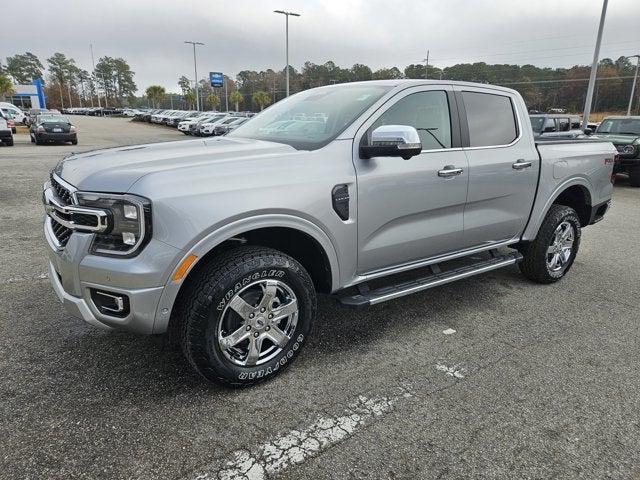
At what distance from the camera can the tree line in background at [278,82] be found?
188ft

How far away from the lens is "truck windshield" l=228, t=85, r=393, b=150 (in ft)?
10.6

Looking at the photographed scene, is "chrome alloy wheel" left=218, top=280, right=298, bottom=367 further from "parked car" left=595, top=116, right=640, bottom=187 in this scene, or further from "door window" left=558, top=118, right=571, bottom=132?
"door window" left=558, top=118, right=571, bottom=132

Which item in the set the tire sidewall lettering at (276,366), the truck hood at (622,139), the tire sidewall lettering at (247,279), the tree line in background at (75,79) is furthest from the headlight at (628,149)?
the tree line in background at (75,79)

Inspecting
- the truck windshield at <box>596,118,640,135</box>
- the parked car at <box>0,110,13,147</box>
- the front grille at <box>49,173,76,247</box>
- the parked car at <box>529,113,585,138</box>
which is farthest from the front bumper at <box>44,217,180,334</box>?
the parked car at <box>0,110,13,147</box>

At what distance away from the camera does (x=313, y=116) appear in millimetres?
3568

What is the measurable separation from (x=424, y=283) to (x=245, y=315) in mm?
1467

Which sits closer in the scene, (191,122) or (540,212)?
(540,212)

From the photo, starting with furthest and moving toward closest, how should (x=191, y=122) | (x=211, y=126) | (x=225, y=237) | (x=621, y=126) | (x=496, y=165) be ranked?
(x=191, y=122), (x=211, y=126), (x=621, y=126), (x=496, y=165), (x=225, y=237)

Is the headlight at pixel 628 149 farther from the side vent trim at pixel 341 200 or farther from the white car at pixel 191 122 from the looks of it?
the white car at pixel 191 122

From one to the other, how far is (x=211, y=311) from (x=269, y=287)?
36 centimetres

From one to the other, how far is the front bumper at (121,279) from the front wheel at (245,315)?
0.19 m

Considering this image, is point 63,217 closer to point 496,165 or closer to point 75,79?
point 496,165

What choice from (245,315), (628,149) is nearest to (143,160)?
(245,315)

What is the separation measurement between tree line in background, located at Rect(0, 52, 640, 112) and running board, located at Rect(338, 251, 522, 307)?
2482 centimetres
